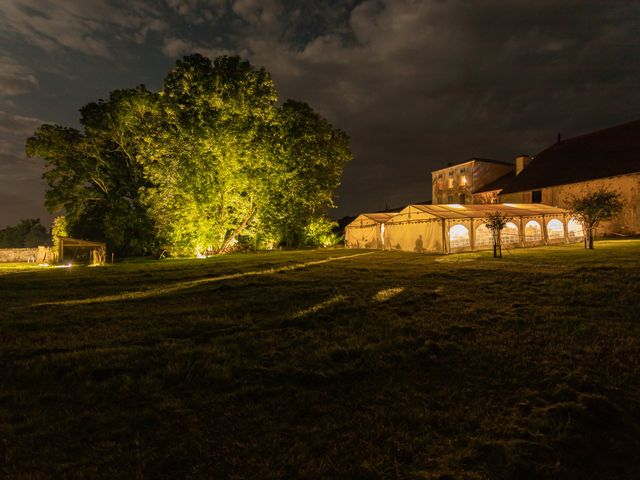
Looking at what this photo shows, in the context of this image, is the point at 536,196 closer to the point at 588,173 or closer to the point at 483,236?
the point at 588,173

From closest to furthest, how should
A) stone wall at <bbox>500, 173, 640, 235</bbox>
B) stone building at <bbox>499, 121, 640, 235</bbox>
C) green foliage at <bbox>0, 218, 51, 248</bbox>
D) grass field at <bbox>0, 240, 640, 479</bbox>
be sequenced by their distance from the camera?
grass field at <bbox>0, 240, 640, 479</bbox> < stone wall at <bbox>500, 173, 640, 235</bbox> < stone building at <bbox>499, 121, 640, 235</bbox> < green foliage at <bbox>0, 218, 51, 248</bbox>

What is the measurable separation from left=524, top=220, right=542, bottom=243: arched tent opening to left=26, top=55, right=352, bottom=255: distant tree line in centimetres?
1566

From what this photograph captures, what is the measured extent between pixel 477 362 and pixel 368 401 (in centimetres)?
188

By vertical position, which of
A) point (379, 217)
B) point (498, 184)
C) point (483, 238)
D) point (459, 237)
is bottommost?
point (483, 238)

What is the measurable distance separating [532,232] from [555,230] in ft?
7.79

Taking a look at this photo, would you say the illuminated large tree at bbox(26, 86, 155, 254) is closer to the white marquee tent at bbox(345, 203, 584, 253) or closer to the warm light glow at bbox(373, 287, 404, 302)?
the white marquee tent at bbox(345, 203, 584, 253)

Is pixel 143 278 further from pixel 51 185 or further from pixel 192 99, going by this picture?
pixel 51 185

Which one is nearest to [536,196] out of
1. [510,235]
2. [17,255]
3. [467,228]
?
[510,235]

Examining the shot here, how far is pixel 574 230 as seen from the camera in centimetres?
2266

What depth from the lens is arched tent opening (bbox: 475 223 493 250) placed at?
63.2 feet

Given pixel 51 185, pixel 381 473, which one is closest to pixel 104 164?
pixel 51 185

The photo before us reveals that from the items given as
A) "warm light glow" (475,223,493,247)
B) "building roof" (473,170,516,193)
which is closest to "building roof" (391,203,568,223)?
"warm light glow" (475,223,493,247)

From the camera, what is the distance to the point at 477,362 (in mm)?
4590

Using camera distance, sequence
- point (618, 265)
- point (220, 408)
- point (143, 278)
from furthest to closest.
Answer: point (143, 278) < point (618, 265) < point (220, 408)
